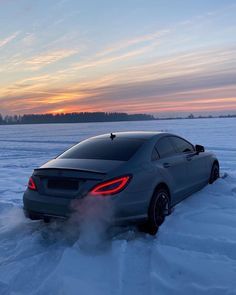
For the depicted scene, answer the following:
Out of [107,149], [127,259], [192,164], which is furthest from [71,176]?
[192,164]

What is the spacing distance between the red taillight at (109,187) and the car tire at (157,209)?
68 centimetres

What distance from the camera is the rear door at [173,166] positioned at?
5.76 m

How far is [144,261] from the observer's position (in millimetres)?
4184

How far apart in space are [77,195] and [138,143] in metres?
1.48

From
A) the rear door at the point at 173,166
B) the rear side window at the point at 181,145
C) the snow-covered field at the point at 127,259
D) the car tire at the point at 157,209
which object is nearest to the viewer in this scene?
the snow-covered field at the point at 127,259

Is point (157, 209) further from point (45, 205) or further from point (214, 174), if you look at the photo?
point (214, 174)

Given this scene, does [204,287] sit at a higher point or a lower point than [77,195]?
lower

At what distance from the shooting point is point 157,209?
17.2 ft

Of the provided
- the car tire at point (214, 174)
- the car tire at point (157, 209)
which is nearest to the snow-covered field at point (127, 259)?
the car tire at point (157, 209)

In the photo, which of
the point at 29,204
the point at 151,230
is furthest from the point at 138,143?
the point at 29,204

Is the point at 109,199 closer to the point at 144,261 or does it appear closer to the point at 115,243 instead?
the point at 115,243

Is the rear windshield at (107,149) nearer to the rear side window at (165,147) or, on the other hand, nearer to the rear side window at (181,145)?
the rear side window at (165,147)

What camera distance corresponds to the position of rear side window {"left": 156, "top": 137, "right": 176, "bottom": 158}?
5867 millimetres

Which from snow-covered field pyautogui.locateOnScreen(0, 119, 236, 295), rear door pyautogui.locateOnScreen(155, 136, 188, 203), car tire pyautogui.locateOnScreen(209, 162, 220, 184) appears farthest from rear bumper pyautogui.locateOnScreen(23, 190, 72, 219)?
car tire pyautogui.locateOnScreen(209, 162, 220, 184)
